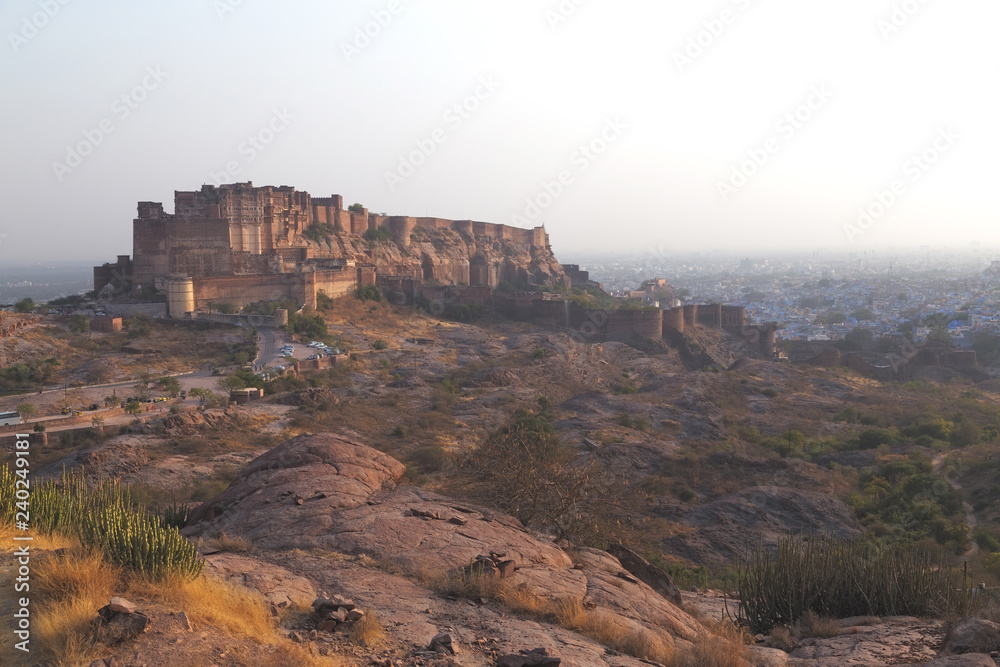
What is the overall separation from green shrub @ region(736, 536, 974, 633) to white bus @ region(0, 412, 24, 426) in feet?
54.0

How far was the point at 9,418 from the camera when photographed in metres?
17.0

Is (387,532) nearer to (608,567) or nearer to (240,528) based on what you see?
(240,528)

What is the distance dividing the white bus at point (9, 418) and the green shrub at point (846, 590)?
16460mm

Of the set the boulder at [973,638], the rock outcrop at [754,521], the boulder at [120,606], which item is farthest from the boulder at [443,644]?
the rock outcrop at [754,521]

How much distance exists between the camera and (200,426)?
1733 cm

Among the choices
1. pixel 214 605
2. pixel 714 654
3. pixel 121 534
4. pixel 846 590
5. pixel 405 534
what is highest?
pixel 121 534

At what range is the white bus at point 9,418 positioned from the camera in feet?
54.7

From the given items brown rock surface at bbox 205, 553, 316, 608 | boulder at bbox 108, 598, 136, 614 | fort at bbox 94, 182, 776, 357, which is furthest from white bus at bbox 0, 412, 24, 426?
boulder at bbox 108, 598, 136, 614

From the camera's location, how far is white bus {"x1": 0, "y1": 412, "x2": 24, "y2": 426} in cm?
1669

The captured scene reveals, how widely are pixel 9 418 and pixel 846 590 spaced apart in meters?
17.7

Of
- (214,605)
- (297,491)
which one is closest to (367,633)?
(214,605)

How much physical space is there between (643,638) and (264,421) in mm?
14631

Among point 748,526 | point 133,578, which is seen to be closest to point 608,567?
point 133,578

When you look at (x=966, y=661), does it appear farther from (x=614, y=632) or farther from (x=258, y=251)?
(x=258, y=251)
